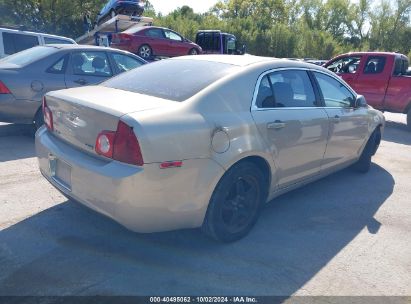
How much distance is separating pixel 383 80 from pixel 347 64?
3.84ft

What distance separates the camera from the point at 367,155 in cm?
559

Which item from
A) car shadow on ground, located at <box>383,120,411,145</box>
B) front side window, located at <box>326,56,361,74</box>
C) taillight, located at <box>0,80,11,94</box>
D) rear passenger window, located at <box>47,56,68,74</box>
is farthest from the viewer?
front side window, located at <box>326,56,361,74</box>

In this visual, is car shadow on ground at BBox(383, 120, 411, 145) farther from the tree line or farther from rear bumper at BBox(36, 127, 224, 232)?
the tree line

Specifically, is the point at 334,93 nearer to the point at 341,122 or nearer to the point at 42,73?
Answer: the point at 341,122

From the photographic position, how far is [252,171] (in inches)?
136

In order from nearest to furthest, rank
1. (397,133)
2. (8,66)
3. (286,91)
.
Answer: (286,91), (8,66), (397,133)

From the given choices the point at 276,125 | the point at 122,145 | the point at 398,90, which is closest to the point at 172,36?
the point at 398,90

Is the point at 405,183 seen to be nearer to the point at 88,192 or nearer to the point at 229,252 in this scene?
the point at 229,252

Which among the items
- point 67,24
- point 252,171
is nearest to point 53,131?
point 252,171

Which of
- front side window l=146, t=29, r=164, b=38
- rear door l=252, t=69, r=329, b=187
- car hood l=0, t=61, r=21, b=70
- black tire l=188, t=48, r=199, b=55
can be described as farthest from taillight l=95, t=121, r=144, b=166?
black tire l=188, t=48, r=199, b=55

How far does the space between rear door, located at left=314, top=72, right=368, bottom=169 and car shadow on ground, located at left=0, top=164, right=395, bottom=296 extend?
2.62ft

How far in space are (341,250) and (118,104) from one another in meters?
2.30

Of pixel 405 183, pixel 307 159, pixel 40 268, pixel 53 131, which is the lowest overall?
pixel 405 183

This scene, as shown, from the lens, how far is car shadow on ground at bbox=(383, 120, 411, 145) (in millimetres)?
8509
